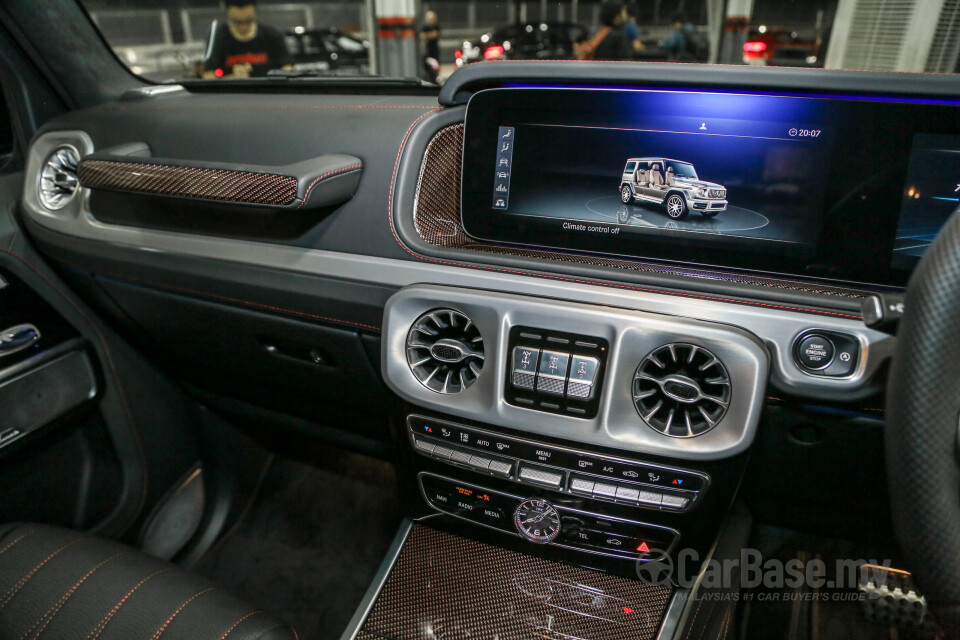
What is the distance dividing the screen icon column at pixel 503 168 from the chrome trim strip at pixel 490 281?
167mm

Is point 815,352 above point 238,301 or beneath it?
above

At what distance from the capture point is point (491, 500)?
128 cm

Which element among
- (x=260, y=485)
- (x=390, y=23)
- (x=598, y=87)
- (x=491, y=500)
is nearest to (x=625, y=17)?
(x=598, y=87)

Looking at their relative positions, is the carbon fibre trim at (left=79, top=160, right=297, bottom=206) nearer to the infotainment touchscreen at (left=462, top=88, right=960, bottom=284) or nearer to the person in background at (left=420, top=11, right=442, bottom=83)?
the infotainment touchscreen at (left=462, top=88, right=960, bottom=284)

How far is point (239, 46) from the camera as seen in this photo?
7.22ft

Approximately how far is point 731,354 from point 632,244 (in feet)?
0.92

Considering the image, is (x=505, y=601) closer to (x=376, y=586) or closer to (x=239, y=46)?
(x=376, y=586)

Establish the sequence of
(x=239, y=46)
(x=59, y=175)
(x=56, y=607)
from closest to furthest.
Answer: (x=56, y=607), (x=59, y=175), (x=239, y=46)

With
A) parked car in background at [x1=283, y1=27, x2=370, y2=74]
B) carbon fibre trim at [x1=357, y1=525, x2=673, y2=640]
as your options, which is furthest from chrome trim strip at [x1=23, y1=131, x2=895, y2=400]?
parked car in background at [x1=283, y1=27, x2=370, y2=74]

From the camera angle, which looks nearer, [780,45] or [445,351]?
[445,351]

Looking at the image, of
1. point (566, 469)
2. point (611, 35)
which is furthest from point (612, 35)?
point (566, 469)

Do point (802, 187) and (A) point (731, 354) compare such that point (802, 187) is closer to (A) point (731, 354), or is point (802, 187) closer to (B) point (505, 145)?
(A) point (731, 354)

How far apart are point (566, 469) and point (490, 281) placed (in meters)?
0.38

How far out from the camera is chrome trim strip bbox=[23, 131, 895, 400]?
101 cm
